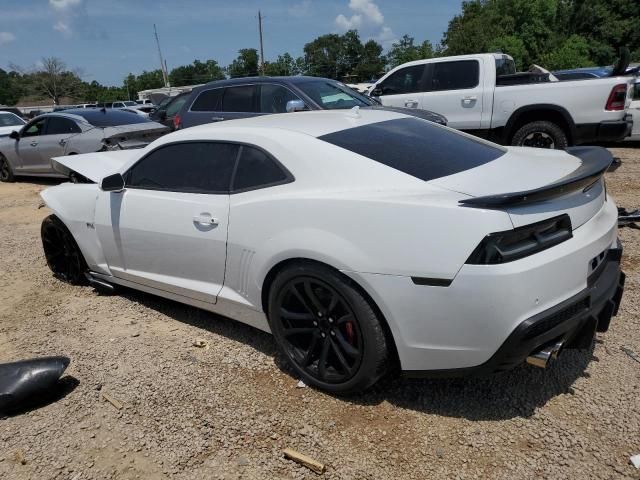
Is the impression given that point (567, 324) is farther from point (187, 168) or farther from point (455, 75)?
point (455, 75)

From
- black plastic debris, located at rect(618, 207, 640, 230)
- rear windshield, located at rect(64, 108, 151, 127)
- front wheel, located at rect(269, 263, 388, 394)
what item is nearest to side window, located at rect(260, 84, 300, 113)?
rear windshield, located at rect(64, 108, 151, 127)

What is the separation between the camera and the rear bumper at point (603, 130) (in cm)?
734

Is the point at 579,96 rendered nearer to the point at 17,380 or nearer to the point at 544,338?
the point at 544,338

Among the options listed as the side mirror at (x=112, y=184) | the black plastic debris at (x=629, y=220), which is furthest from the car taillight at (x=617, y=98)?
the side mirror at (x=112, y=184)

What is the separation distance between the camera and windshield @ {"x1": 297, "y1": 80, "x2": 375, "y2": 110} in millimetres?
7141

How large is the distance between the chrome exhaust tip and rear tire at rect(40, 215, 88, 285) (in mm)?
3664

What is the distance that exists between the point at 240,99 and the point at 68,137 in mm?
3504

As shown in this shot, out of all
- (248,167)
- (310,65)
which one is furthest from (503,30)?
(310,65)

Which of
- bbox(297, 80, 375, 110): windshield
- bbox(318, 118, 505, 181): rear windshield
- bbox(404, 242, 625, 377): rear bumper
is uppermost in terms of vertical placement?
bbox(297, 80, 375, 110): windshield

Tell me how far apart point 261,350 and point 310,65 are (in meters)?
105

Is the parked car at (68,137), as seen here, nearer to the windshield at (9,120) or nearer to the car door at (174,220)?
the windshield at (9,120)

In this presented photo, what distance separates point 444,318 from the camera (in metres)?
2.27

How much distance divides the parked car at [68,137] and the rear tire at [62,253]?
3074 millimetres

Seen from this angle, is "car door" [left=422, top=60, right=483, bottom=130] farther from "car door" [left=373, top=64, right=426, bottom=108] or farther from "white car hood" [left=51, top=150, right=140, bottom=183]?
"white car hood" [left=51, top=150, right=140, bottom=183]
